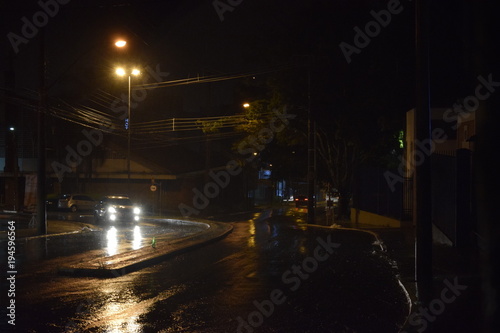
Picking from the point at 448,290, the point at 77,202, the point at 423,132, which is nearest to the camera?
the point at 448,290

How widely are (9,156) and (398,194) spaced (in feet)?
116

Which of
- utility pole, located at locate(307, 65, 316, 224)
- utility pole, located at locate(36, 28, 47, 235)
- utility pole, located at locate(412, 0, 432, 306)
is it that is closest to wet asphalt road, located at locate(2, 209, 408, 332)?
utility pole, located at locate(412, 0, 432, 306)

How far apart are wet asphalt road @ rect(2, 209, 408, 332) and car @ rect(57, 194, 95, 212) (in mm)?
29439

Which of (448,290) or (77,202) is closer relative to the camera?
(448,290)

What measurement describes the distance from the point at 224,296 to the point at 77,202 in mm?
37484

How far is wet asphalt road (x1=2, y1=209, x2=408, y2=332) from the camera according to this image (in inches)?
320

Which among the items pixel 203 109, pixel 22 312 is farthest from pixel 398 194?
pixel 203 109

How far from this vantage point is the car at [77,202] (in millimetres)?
45034

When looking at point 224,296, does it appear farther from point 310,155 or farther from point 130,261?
point 310,155

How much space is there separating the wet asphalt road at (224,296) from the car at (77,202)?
29.4 m

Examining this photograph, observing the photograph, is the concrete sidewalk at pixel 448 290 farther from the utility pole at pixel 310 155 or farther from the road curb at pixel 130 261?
the utility pole at pixel 310 155

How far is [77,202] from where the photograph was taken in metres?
45.2

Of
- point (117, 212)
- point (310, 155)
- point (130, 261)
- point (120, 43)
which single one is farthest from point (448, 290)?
point (117, 212)

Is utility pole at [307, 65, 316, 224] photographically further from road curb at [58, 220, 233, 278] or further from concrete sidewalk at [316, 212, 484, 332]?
concrete sidewalk at [316, 212, 484, 332]
